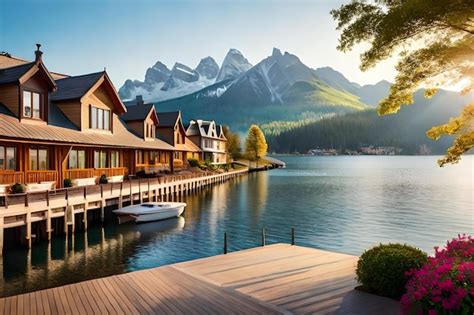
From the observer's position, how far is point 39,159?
26.1 m

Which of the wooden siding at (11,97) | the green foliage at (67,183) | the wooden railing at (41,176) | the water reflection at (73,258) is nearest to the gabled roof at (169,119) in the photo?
the green foliage at (67,183)

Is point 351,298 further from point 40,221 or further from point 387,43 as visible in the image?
point 40,221

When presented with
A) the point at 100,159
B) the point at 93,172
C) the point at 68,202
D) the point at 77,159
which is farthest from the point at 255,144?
the point at 68,202

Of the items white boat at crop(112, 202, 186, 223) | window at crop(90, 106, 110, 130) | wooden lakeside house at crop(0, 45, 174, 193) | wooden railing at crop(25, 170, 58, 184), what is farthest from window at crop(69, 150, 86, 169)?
white boat at crop(112, 202, 186, 223)

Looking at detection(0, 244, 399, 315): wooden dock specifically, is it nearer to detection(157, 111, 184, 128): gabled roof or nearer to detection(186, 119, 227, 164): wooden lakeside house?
detection(157, 111, 184, 128): gabled roof

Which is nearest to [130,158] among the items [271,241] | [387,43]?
[271,241]

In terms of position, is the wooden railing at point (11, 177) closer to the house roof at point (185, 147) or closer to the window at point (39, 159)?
the window at point (39, 159)

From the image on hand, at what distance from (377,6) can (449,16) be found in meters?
1.96

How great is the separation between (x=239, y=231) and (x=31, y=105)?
687 inches

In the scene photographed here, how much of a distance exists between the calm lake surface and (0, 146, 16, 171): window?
18.1 feet

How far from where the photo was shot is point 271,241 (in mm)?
25422

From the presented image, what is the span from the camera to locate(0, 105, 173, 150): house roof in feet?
74.6

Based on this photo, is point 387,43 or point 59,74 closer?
point 387,43

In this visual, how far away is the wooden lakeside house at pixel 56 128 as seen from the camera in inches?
949
